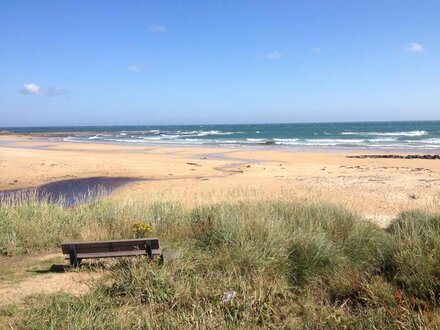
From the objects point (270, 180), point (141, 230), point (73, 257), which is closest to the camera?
point (73, 257)

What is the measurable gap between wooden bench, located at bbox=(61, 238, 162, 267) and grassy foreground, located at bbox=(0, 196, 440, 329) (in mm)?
155

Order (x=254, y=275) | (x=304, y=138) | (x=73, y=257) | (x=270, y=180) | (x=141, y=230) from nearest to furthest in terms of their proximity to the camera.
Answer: (x=254, y=275) < (x=73, y=257) < (x=141, y=230) < (x=270, y=180) < (x=304, y=138)

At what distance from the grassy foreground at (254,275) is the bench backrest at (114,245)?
0.68 feet

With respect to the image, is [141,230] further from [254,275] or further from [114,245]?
[254,275]

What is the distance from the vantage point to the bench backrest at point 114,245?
570cm

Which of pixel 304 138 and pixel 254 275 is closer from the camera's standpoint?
pixel 254 275

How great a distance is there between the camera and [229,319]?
4.03 meters

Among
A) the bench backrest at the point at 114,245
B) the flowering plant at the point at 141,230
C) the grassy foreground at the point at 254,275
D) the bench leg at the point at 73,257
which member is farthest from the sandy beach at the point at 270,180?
the bench leg at the point at 73,257

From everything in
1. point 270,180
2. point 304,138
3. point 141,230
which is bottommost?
point 270,180

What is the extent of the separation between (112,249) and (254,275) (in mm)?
2234

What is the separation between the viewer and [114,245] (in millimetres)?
5750

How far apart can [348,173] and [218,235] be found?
1520 centimetres

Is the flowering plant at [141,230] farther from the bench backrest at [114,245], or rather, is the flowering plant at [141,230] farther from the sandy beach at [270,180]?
the sandy beach at [270,180]

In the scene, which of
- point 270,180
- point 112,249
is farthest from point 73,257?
point 270,180
